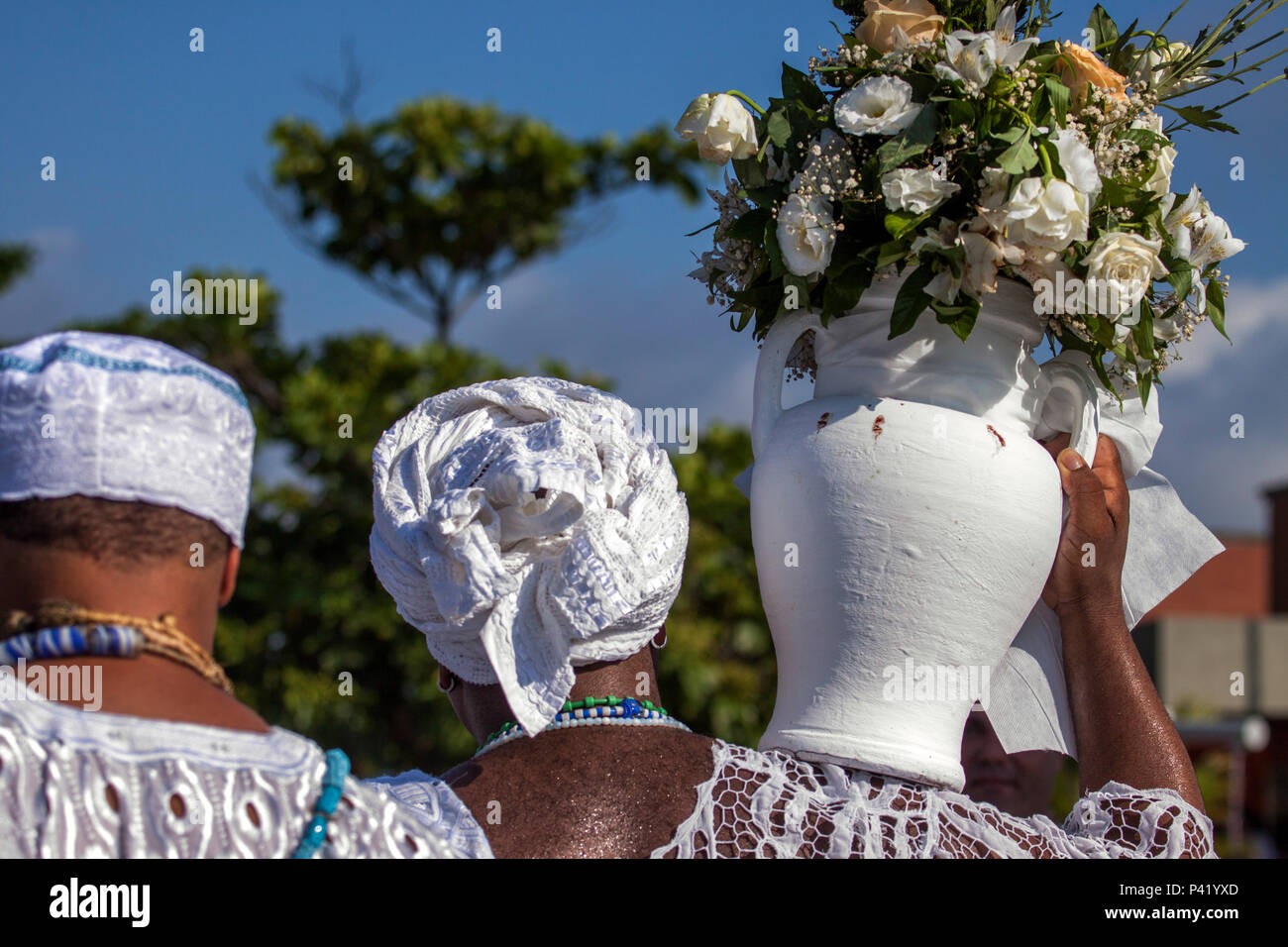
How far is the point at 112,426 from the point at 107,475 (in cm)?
6

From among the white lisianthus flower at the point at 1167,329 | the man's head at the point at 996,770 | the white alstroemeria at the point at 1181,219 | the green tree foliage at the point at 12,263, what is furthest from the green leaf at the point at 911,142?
the green tree foliage at the point at 12,263

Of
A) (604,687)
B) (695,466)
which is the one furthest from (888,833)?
(695,466)

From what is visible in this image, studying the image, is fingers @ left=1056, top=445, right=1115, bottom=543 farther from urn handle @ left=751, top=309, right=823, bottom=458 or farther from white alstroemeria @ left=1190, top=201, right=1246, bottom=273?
urn handle @ left=751, top=309, right=823, bottom=458

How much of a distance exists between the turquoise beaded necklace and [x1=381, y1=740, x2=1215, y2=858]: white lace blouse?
0.12m

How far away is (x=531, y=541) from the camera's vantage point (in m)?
2.30

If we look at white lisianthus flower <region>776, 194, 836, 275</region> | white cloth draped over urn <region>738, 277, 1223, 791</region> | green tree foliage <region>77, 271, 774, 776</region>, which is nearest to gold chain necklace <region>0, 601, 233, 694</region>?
white cloth draped over urn <region>738, 277, 1223, 791</region>

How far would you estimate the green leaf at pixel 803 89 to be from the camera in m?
2.53

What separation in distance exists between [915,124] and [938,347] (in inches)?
15.9

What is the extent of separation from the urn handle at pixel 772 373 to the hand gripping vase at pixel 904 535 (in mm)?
40

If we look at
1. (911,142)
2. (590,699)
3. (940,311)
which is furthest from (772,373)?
(590,699)

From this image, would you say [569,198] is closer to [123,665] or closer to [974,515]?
[974,515]

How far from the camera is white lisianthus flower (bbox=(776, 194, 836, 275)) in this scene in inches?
92.4

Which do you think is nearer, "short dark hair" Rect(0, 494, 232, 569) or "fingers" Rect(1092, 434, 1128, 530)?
"short dark hair" Rect(0, 494, 232, 569)

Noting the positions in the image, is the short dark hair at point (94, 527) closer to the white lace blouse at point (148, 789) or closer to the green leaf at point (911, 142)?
the white lace blouse at point (148, 789)
